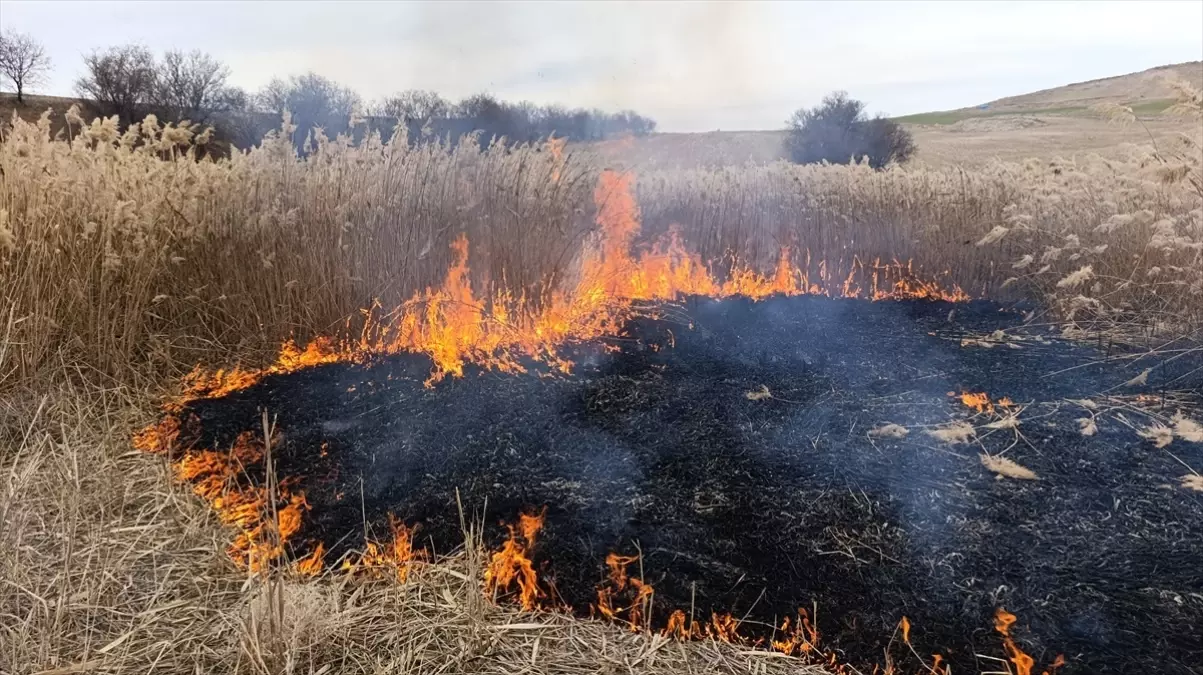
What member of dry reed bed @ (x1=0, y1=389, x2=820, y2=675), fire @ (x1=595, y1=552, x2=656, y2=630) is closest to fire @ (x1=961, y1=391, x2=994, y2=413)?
dry reed bed @ (x1=0, y1=389, x2=820, y2=675)

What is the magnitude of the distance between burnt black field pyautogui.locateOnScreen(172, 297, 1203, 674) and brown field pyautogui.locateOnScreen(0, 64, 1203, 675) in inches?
12.8

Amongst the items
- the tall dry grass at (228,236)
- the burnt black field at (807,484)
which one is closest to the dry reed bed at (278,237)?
the tall dry grass at (228,236)

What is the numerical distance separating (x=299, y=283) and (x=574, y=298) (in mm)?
2017

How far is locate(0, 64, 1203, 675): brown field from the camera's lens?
2.08 m

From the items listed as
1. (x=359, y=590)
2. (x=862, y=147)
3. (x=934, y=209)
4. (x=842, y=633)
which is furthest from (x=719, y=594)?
(x=862, y=147)

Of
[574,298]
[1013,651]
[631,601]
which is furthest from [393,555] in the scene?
[574,298]

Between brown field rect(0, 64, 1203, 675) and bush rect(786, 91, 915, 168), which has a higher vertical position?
bush rect(786, 91, 915, 168)

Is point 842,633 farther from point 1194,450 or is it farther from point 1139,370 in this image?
point 1139,370

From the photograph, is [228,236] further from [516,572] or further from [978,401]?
[978,401]

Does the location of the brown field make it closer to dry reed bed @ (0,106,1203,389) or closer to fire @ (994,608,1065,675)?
dry reed bed @ (0,106,1203,389)

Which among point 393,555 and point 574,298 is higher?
point 574,298

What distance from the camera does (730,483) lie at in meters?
2.70

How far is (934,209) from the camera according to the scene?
683 cm

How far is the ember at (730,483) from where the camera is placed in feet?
6.89
